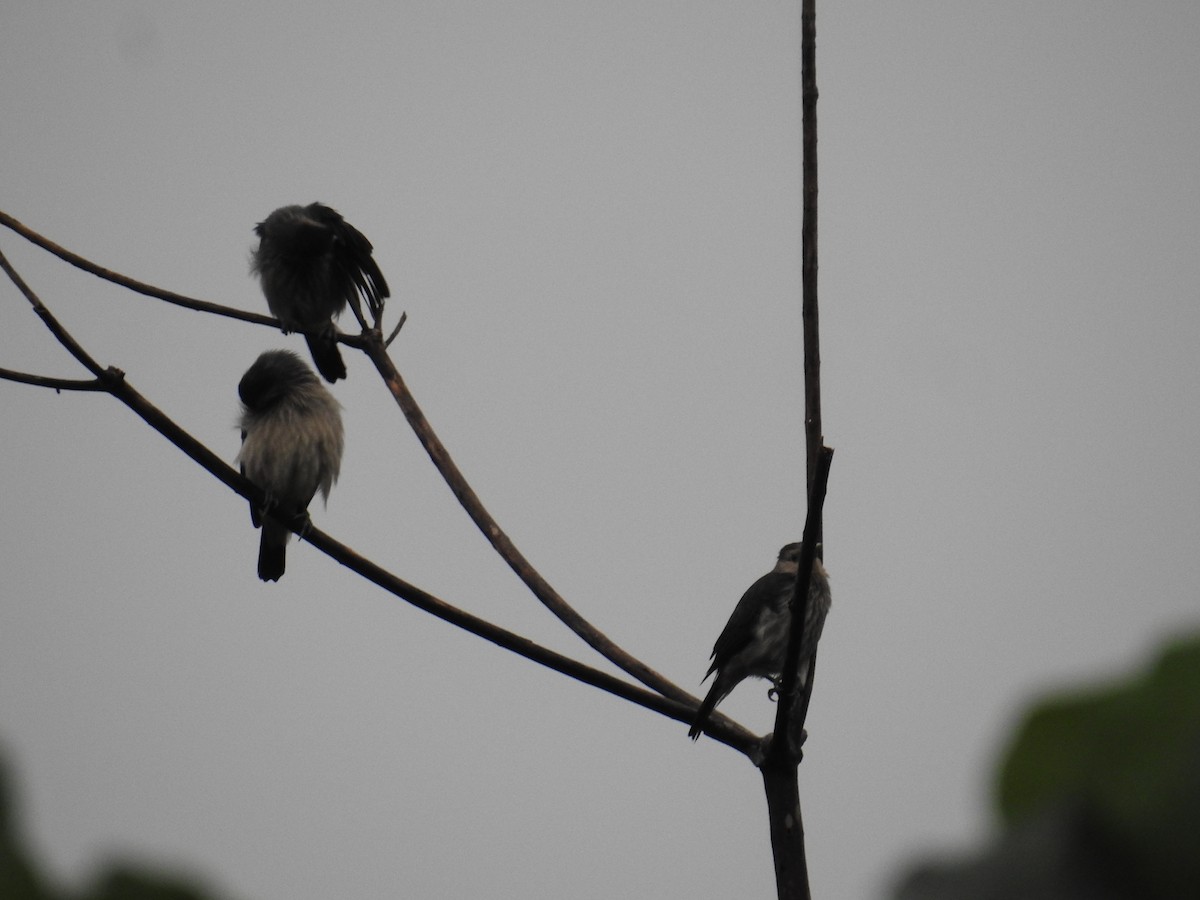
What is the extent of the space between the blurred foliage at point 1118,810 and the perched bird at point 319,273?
7848 millimetres

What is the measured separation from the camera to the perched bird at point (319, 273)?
8.49 meters

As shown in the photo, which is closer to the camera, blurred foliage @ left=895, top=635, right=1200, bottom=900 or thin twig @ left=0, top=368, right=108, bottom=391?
blurred foliage @ left=895, top=635, right=1200, bottom=900

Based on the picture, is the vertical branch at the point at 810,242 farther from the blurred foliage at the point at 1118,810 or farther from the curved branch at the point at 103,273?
the blurred foliage at the point at 1118,810

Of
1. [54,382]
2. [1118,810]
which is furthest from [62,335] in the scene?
[1118,810]

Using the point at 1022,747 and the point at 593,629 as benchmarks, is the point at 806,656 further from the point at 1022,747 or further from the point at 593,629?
the point at 1022,747

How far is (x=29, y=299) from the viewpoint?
424cm

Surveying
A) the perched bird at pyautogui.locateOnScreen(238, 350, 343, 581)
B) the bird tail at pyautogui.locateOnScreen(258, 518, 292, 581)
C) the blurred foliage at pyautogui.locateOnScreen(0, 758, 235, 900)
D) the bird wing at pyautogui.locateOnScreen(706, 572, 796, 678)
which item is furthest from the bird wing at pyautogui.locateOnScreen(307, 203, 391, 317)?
the blurred foliage at pyautogui.locateOnScreen(0, 758, 235, 900)

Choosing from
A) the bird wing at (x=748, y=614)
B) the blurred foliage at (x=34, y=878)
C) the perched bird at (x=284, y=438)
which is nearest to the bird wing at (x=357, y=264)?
the perched bird at (x=284, y=438)

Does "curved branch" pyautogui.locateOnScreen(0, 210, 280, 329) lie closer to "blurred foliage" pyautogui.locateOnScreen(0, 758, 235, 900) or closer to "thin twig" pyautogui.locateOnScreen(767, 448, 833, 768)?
"thin twig" pyautogui.locateOnScreen(767, 448, 833, 768)

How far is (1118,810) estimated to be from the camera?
742mm

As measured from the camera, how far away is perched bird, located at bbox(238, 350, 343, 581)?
298 inches

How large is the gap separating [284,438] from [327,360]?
106cm

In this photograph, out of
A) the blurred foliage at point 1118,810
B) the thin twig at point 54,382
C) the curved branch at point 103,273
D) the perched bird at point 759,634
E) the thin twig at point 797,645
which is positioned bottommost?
the perched bird at point 759,634

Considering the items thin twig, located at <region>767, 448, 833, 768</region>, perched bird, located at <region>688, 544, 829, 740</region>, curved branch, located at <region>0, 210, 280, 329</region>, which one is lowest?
perched bird, located at <region>688, 544, 829, 740</region>
